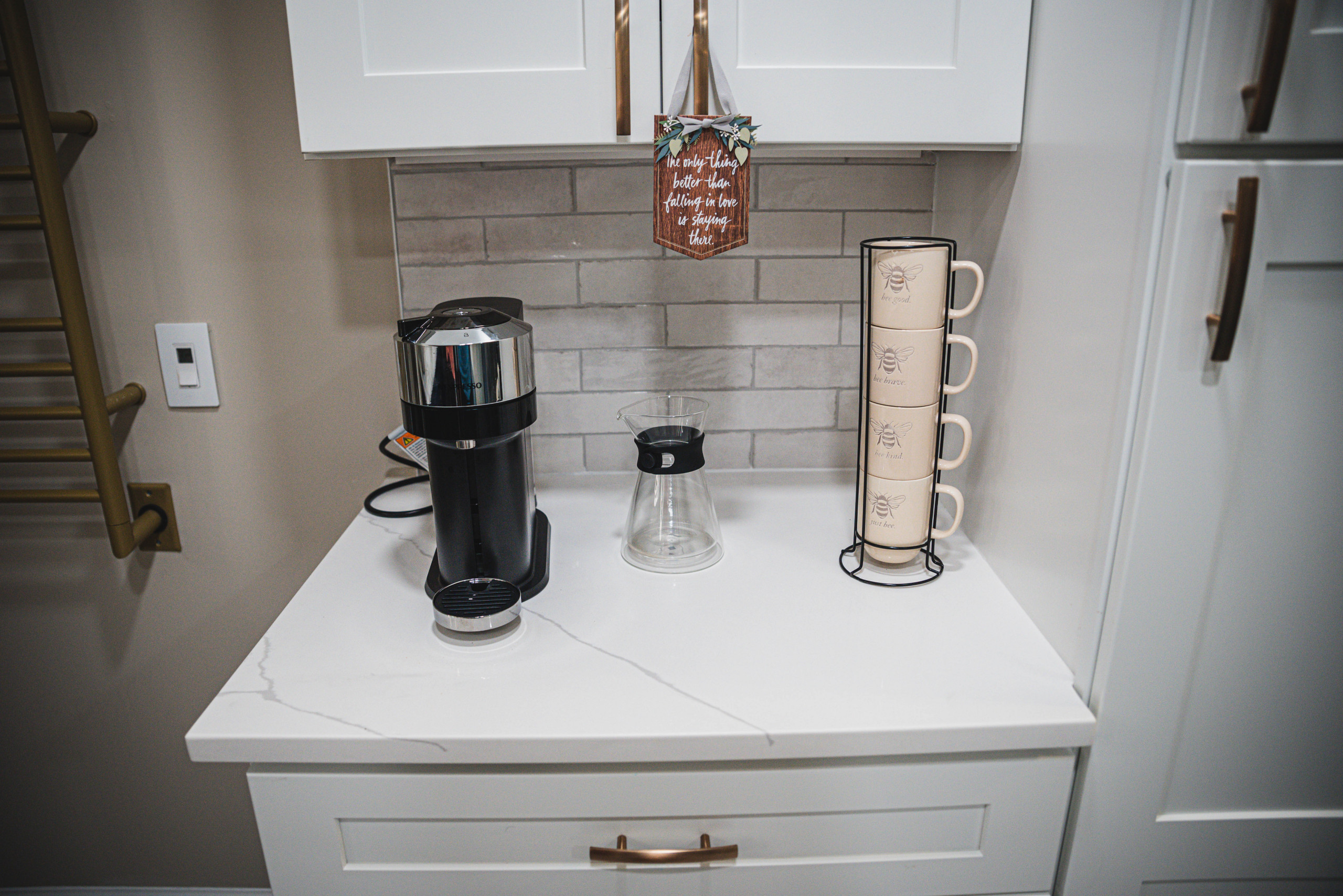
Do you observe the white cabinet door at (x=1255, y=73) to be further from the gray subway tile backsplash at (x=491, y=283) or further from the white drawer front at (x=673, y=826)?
the gray subway tile backsplash at (x=491, y=283)

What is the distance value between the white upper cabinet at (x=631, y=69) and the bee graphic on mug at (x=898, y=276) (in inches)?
5.6

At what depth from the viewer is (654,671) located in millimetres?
832

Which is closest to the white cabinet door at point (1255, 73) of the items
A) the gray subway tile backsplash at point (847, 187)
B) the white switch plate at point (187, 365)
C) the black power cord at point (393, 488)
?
the gray subway tile backsplash at point (847, 187)

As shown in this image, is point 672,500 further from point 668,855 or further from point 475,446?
point 668,855

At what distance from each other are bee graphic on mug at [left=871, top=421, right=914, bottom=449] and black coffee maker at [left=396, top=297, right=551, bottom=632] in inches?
16.0

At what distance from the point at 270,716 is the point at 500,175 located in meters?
0.79

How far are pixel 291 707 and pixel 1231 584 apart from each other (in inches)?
34.2

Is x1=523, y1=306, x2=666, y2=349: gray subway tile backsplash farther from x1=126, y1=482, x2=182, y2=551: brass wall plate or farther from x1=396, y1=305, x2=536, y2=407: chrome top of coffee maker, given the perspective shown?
x1=126, y1=482, x2=182, y2=551: brass wall plate

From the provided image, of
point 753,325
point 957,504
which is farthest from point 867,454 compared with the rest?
point 753,325

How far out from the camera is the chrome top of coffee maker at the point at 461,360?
834mm

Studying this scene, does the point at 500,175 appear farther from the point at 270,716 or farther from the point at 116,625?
the point at 116,625

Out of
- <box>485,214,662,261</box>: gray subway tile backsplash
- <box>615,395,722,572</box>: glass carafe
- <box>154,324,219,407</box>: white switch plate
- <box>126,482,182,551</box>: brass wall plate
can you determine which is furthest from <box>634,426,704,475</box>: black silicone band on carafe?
<box>126,482,182,551</box>: brass wall plate

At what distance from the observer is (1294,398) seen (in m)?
0.68

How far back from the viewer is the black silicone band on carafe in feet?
3.24
